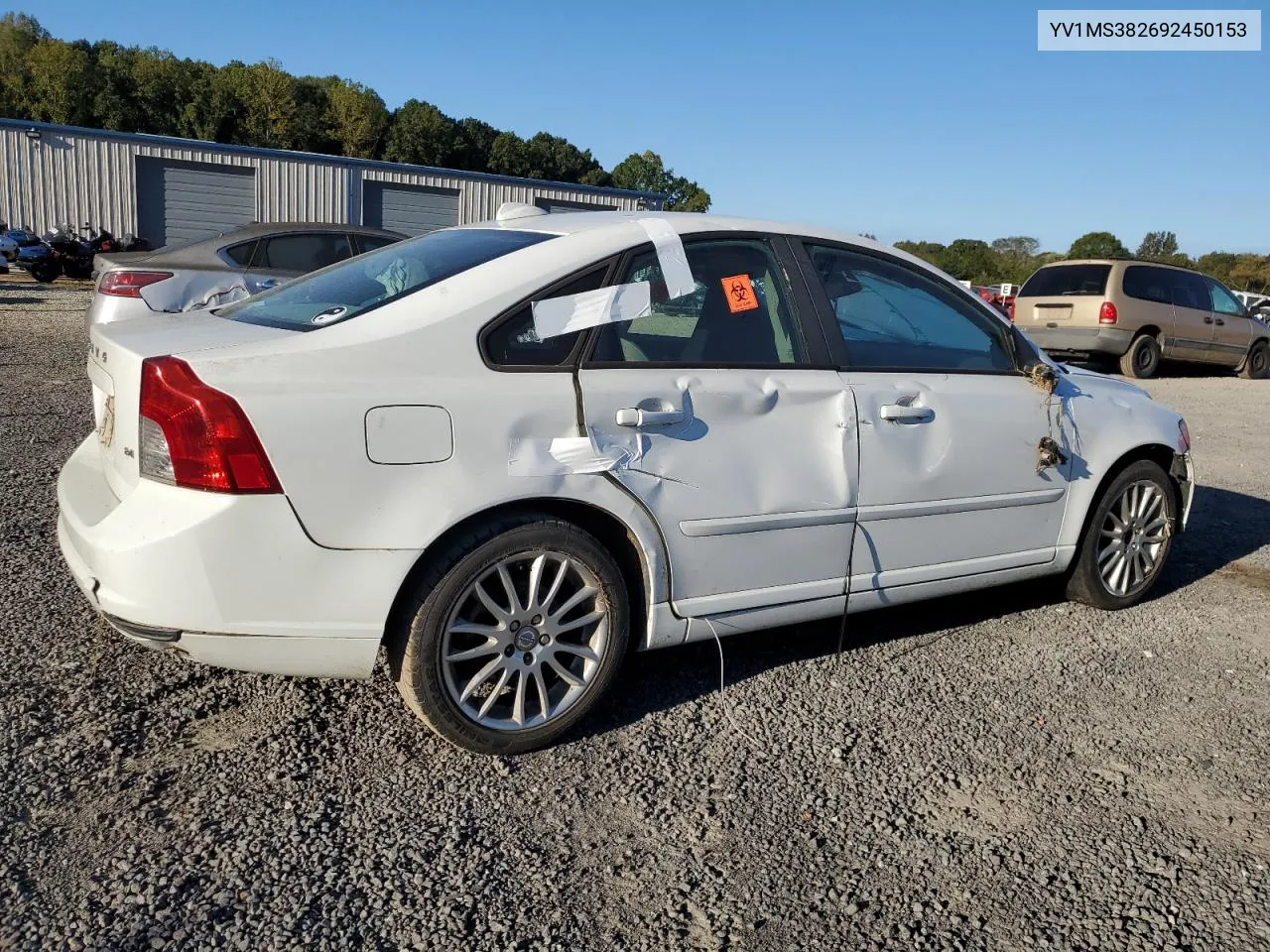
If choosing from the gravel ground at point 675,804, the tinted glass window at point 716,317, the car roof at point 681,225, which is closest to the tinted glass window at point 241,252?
the gravel ground at point 675,804

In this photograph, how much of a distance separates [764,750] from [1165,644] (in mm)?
2183

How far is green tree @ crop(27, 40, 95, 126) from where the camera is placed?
4988 centimetres

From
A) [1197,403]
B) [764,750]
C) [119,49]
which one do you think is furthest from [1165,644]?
[119,49]

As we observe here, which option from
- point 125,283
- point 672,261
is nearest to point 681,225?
point 672,261

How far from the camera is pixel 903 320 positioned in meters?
4.03

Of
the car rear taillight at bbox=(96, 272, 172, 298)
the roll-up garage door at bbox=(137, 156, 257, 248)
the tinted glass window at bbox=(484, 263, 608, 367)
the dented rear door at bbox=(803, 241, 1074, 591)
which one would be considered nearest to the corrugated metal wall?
the roll-up garage door at bbox=(137, 156, 257, 248)

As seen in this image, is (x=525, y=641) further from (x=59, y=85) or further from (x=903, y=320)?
(x=59, y=85)

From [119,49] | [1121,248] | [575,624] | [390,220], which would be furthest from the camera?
[1121,248]

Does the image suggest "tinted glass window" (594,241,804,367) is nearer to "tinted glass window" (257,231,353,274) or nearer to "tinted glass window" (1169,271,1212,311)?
"tinted glass window" (257,231,353,274)

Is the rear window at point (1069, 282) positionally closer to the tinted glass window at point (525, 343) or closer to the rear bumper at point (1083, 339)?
the rear bumper at point (1083, 339)

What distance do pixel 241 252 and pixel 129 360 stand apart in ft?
27.0

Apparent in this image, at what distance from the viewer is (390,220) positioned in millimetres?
33781

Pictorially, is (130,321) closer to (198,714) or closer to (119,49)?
(198,714)

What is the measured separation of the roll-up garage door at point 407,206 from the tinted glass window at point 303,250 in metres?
22.7
